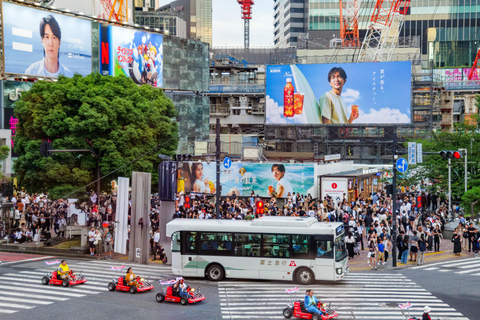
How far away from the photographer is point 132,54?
6494 centimetres

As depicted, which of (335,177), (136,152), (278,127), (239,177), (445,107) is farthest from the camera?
(445,107)

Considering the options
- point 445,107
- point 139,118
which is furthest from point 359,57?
point 139,118

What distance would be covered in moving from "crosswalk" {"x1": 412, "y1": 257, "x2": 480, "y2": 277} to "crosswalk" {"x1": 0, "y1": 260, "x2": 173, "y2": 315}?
1222cm

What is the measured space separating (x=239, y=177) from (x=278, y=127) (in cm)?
2879

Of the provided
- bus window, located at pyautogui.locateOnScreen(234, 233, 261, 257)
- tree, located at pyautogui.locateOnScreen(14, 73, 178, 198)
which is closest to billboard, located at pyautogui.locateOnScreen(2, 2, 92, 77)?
tree, located at pyautogui.locateOnScreen(14, 73, 178, 198)

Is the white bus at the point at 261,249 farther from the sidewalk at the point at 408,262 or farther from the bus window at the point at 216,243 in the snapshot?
the sidewalk at the point at 408,262

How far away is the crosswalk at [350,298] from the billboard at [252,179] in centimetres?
1966

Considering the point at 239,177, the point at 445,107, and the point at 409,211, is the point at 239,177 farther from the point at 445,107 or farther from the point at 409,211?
the point at 445,107

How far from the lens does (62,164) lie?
34156 mm

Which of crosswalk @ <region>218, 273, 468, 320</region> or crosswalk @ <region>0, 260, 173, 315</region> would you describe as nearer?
crosswalk @ <region>218, 273, 468, 320</region>

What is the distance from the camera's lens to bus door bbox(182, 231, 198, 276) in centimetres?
2447

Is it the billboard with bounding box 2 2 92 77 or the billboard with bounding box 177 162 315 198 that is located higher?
the billboard with bounding box 2 2 92 77

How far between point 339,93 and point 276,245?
154 ft

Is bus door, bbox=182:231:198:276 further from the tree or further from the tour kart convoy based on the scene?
the tree
